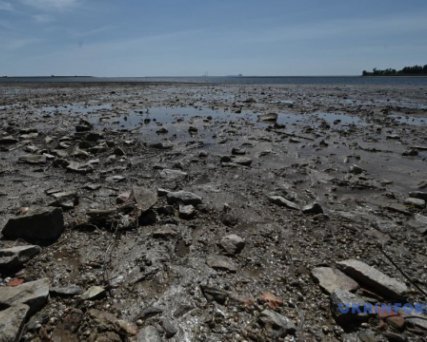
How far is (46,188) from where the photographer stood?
6508mm

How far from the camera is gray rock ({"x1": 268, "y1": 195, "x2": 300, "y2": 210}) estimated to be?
5816mm

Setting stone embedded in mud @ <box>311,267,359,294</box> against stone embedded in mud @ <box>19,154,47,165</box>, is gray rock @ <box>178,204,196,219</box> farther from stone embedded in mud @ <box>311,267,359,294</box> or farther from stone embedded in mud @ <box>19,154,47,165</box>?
stone embedded in mud @ <box>19,154,47,165</box>

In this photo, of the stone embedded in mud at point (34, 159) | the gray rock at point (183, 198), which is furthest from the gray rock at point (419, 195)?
the stone embedded in mud at point (34, 159)

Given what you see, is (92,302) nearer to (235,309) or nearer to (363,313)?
(235,309)

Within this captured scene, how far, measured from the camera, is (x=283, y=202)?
593 centimetres

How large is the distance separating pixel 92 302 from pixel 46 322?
46 cm

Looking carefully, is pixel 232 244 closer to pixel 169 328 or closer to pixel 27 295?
pixel 169 328

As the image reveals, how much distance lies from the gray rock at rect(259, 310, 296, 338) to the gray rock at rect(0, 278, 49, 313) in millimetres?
2327

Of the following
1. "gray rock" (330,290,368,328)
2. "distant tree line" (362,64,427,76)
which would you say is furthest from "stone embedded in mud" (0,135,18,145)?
"distant tree line" (362,64,427,76)

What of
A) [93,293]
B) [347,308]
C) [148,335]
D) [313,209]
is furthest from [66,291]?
[313,209]

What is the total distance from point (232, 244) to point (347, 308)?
1.76 metres

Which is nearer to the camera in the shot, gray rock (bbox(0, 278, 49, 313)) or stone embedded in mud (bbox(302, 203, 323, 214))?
gray rock (bbox(0, 278, 49, 313))

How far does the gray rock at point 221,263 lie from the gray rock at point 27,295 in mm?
1962

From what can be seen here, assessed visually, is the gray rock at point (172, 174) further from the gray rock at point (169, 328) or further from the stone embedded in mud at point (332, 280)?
the gray rock at point (169, 328)
